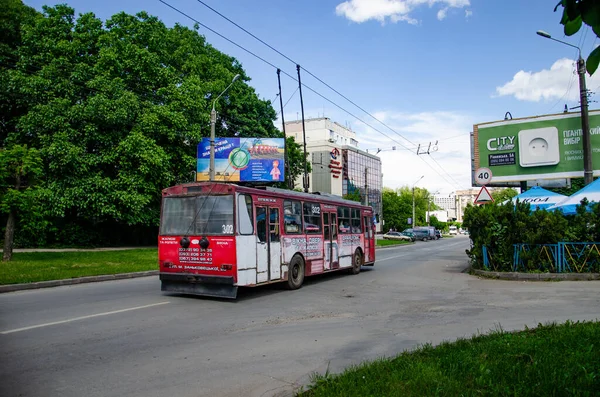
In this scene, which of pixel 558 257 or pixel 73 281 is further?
pixel 558 257

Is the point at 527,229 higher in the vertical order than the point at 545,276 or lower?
higher

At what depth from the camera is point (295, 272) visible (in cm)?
1296

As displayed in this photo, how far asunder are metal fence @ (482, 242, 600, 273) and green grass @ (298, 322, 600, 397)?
31.7ft

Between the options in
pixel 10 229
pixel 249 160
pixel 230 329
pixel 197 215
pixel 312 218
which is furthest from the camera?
pixel 249 160

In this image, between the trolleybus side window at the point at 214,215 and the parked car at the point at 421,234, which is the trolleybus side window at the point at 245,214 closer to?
the trolleybus side window at the point at 214,215

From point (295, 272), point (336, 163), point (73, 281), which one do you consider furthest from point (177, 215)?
point (336, 163)

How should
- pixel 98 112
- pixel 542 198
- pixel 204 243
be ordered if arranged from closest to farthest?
pixel 204 243, pixel 542 198, pixel 98 112

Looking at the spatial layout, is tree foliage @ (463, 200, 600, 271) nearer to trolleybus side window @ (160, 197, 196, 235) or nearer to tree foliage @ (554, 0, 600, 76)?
trolleybus side window @ (160, 197, 196, 235)

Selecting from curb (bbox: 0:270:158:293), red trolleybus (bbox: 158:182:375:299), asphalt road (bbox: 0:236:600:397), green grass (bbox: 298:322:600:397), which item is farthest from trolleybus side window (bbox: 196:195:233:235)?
green grass (bbox: 298:322:600:397)

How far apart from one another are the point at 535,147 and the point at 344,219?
13.4 metres

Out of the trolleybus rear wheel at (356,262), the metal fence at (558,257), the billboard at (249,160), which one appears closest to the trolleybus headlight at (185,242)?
the trolleybus rear wheel at (356,262)

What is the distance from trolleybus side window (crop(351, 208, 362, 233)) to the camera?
1752 centimetres

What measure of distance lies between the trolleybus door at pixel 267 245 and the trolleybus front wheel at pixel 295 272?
0.67 m

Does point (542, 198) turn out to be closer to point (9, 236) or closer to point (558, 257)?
point (558, 257)
